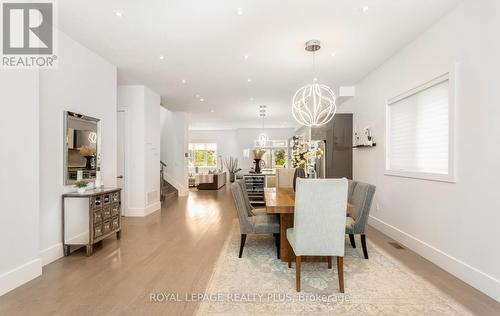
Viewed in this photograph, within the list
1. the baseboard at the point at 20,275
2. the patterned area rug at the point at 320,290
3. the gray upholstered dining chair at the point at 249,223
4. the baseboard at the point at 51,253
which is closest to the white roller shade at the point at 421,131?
the patterned area rug at the point at 320,290

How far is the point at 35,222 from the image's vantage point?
2873 mm

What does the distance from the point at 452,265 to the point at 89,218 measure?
4.51 metres

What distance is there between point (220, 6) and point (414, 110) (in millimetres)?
3075

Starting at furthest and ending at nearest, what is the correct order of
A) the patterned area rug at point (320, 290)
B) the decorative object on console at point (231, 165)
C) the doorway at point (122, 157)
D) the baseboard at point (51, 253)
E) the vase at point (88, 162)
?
the decorative object on console at point (231, 165) < the doorway at point (122, 157) < the vase at point (88, 162) < the baseboard at point (51, 253) < the patterned area rug at point (320, 290)

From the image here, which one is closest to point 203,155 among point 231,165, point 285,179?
point 231,165

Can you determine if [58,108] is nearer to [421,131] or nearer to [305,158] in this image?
[305,158]

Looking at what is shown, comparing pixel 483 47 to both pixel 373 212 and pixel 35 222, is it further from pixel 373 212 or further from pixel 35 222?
pixel 35 222

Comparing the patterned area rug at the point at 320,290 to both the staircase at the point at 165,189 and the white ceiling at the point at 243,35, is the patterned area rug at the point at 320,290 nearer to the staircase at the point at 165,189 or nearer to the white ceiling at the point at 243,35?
the white ceiling at the point at 243,35

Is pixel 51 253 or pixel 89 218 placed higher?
pixel 89 218

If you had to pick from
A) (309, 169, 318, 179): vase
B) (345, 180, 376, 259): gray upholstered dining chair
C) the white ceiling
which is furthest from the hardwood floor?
the white ceiling

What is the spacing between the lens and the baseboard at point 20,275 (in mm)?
2488

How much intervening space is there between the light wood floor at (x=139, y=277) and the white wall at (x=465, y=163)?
242 mm

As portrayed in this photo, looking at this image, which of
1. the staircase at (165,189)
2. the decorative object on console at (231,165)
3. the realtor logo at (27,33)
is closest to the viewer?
the realtor logo at (27,33)

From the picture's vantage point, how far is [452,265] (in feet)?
9.60
